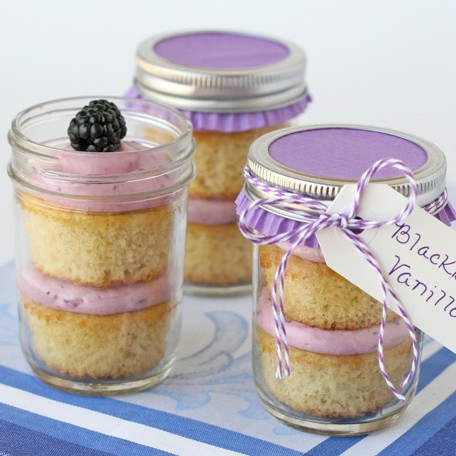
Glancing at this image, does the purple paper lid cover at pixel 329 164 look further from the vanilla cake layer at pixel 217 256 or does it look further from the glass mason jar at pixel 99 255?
the vanilla cake layer at pixel 217 256

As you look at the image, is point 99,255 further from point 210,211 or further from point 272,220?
point 210,211

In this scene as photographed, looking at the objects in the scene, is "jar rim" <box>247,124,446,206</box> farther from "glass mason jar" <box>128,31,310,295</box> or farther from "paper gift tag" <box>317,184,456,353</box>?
"glass mason jar" <box>128,31,310,295</box>

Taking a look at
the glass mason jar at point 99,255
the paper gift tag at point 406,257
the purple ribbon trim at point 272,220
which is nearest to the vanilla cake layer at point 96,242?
the glass mason jar at point 99,255

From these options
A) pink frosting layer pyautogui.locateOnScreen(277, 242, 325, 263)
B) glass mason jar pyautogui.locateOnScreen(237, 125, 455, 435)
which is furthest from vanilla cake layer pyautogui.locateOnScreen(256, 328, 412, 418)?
pink frosting layer pyautogui.locateOnScreen(277, 242, 325, 263)

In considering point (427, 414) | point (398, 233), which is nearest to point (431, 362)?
point (427, 414)

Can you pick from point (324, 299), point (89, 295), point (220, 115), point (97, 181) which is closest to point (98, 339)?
point (89, 295)

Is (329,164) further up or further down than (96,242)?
further up

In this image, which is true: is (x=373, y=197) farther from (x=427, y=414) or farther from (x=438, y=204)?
(x=427, y=414)
